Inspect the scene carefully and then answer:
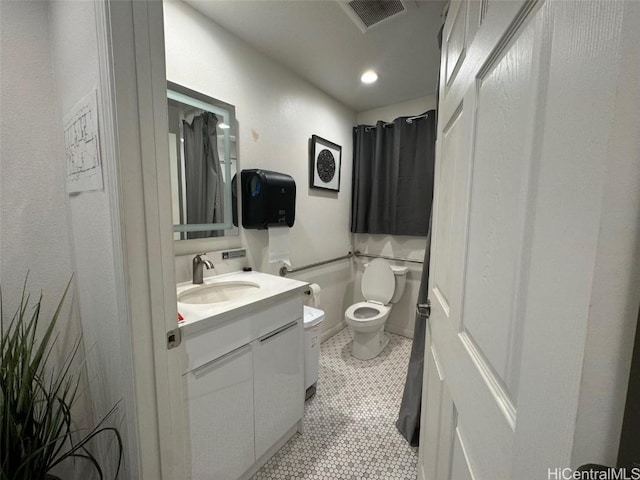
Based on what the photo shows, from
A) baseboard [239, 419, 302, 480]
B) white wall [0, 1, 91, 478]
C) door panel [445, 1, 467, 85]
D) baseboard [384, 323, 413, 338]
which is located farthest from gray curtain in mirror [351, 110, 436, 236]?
white wall [0, 1, 91, 478]

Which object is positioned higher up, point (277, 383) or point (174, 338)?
point (174, 338)

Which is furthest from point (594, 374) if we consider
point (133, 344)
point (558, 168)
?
point (133, 344)

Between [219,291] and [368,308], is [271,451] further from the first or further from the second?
[368,308]

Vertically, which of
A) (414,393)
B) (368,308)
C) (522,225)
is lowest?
(414,393)

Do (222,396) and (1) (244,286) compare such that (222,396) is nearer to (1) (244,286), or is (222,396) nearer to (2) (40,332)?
(1) (244,286)

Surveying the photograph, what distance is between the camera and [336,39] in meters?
1.60

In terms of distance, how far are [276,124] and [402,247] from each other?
5.35 ft

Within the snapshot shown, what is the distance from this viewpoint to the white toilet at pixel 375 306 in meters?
2.20

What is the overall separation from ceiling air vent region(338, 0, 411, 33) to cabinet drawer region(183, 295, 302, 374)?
1516 mm

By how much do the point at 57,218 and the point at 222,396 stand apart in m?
0.96

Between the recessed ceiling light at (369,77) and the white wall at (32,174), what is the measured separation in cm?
176

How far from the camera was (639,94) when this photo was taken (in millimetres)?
214

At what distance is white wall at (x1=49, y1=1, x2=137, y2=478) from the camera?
2.37ft

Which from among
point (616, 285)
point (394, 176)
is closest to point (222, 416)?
point (616, 285)
